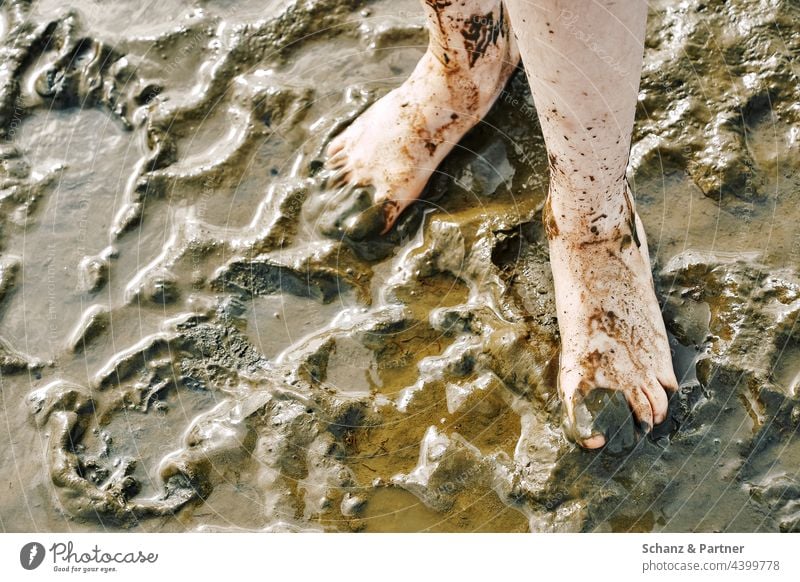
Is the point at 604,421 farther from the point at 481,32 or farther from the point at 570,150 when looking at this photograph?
the point at 481,32

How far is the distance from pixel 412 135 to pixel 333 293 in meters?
0.62

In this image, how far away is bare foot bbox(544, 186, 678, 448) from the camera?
222 cm

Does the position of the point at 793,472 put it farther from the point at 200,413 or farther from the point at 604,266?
the point at 200,413

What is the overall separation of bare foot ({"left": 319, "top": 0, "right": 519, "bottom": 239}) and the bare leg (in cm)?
57

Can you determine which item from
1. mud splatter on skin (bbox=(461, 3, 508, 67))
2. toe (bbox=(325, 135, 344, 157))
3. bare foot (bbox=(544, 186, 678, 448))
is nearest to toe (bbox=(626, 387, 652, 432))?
bare foot (bbox=(544, 186, 678, 448))

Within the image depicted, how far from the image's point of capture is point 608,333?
2.26 meters

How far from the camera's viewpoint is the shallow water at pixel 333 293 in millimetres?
2271

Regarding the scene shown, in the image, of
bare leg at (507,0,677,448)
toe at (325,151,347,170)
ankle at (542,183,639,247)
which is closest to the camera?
bare leg at (507,0,677,448)

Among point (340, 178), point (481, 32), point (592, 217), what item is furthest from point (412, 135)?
point (592, 217)

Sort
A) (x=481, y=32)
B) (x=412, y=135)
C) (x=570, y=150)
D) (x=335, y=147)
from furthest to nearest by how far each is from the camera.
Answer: (x=335, y=147) → (x=412, y=135) → (x=481, y=32) → (x=570, y=150)
